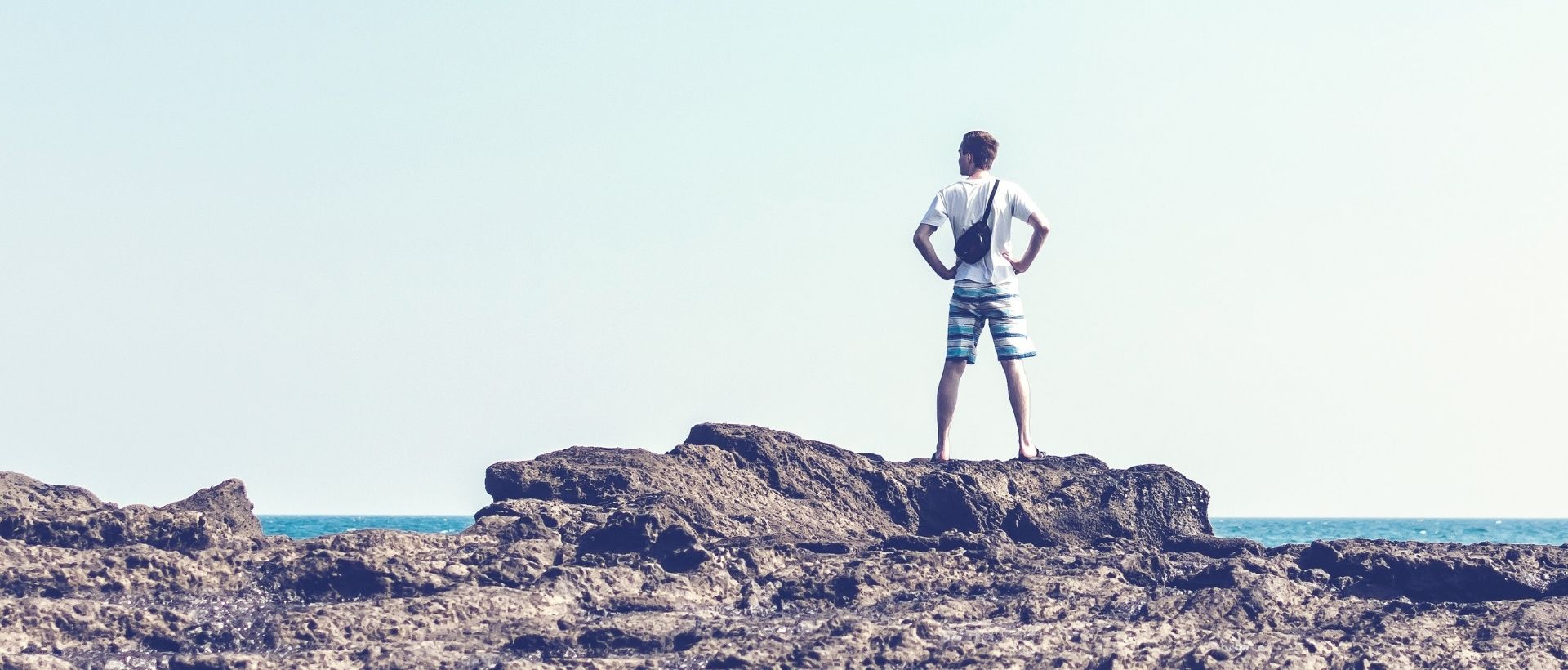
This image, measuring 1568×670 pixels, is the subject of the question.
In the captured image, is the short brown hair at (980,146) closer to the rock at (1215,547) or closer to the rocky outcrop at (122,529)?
the rock at (1215,547)

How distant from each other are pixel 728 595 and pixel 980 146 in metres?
3.36

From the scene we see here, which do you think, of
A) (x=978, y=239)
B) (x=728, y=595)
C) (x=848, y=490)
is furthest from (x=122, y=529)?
(x=978, y=239)

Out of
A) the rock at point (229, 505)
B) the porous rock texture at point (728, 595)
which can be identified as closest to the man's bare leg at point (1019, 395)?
the porous rock texture at point (728, 595)

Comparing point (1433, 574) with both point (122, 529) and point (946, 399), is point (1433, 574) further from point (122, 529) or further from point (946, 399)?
point (122, 529)

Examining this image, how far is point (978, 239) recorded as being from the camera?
9.67 meters

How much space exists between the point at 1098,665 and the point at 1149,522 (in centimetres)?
237

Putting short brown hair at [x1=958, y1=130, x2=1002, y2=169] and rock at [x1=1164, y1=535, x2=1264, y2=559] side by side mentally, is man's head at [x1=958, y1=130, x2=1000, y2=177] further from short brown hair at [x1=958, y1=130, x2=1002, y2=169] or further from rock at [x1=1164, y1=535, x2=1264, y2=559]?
rock at [x1=1164, y1=535, x2=1264, y2=559]

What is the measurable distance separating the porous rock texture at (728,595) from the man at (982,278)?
122 centimetres

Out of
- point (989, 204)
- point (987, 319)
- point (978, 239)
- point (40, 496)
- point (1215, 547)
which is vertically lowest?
point (1215, 547)

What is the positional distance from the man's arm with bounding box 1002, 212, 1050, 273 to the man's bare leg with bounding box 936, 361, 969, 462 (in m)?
0.62

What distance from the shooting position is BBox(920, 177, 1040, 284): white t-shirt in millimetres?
9672

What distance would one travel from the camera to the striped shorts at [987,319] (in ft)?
32.2

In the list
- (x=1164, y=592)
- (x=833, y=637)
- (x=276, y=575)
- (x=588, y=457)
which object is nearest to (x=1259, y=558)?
(x=1164, y=592)

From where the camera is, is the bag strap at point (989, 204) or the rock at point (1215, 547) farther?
the bag strap at point (989, 204)
